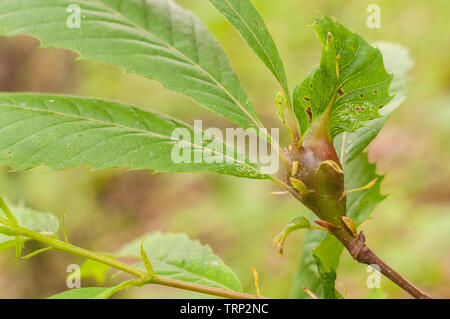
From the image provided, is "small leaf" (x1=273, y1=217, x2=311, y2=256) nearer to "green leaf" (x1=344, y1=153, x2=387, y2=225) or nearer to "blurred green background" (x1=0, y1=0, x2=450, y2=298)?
"green leaf" (x1=344, y1=153, x2=387, y2=225)

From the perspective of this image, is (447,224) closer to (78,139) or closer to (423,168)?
(423,168)

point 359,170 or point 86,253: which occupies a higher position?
point 359,170

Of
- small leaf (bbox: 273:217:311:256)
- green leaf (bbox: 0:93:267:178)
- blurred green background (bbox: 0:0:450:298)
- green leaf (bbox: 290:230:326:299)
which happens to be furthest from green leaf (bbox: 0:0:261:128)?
blurred green background (bbox: 0:0:450:298)

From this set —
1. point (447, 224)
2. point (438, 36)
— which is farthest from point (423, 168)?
point (438, 36)

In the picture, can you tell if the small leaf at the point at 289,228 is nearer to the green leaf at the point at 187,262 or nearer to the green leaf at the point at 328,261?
the green leaf at the point at 328,261

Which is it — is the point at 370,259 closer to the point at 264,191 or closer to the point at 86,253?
the point at 86,253

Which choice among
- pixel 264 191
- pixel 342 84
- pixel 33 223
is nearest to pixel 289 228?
pixel 342 84
